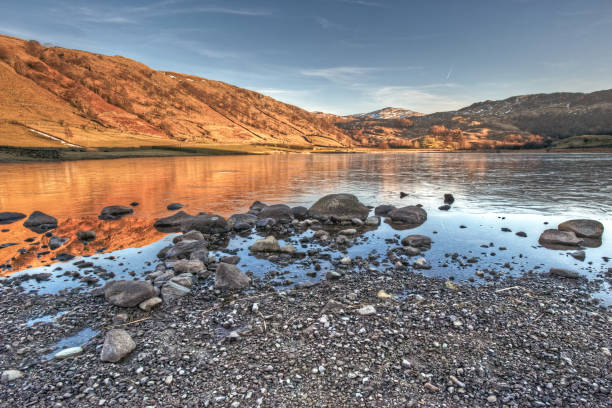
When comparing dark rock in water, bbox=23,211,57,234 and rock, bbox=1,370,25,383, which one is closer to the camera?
rock, bbox=1,370,25,383

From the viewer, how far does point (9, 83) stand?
188m

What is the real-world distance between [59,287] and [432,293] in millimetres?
11594

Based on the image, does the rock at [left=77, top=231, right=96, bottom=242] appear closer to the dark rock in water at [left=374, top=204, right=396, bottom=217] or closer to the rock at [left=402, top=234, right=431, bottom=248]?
the rock at [left=402, top=234, right=431, bottom=248]

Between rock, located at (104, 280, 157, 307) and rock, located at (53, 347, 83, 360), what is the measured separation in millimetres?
1915

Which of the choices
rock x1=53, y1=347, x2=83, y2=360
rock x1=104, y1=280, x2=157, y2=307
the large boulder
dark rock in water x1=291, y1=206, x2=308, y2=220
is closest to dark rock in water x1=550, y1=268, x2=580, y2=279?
the large boulder

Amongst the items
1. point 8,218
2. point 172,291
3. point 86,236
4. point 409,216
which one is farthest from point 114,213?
point 409,216

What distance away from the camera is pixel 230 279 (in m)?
9.31

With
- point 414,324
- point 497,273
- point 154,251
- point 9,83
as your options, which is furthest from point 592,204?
point 9,83

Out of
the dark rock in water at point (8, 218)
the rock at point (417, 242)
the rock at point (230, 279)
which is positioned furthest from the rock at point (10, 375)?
the dark rock in water at point (8, 218)

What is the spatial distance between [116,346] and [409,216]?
15.9 meters

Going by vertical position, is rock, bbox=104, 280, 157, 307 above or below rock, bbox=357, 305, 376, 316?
above

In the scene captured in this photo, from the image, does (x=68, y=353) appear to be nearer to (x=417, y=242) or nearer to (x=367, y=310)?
(x=367, y=310)

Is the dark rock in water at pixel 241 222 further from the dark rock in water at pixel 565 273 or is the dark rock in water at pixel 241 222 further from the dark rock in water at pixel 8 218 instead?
the dark rock in water at pixel 8 218

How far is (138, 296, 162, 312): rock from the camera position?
310 inches
